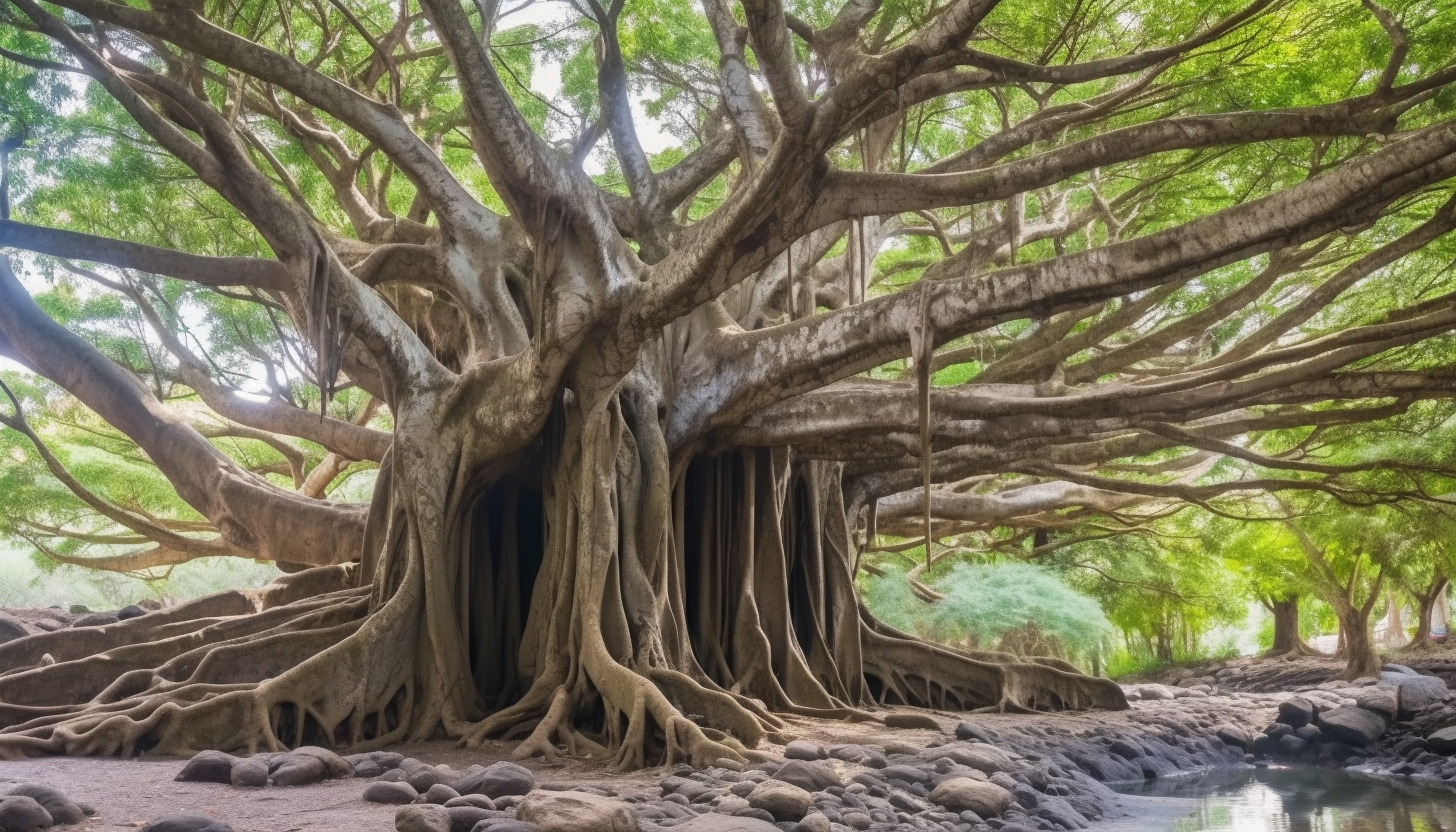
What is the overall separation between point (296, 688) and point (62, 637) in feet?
9.72

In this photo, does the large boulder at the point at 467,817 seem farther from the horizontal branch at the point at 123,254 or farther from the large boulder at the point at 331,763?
the horizontal branch at the point at 123,254

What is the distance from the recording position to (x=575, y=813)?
3.70 m

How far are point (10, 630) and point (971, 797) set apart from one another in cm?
829

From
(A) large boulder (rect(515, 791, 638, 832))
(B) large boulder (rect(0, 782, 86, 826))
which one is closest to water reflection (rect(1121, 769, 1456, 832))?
(A) large boulder (rect(515, 791, 638, 832))

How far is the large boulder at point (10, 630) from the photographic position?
9078mm

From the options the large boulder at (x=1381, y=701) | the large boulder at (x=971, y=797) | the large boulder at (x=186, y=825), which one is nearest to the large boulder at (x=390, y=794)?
the large boulder at (x=186, y=825)

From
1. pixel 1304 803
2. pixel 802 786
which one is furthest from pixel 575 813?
pixel 1304 803

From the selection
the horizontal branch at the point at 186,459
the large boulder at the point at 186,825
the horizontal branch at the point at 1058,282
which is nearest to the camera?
the large boulder at the point at 186,825

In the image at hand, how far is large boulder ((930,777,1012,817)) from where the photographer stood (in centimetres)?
515

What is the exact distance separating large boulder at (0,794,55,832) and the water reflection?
5312mm

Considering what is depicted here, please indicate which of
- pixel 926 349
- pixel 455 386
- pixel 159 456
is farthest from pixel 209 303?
pixel 926 349

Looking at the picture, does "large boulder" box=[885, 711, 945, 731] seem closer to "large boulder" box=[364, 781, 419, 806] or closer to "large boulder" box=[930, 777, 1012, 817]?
"large boulder" box=[930, 777, 1012, 817]

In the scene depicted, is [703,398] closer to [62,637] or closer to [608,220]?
[608,220]

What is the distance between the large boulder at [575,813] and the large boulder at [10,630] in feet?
24.2
